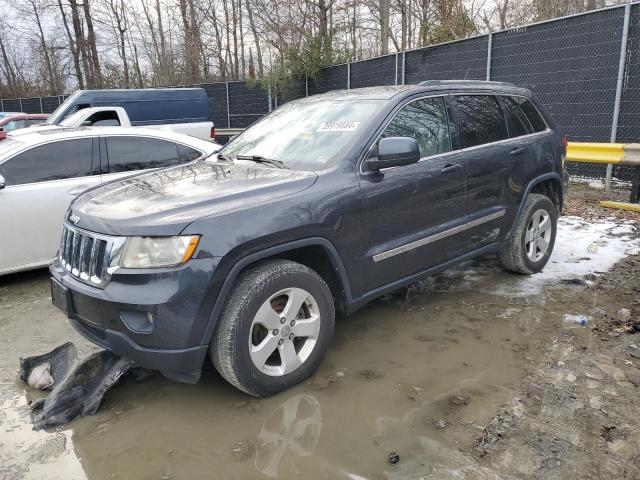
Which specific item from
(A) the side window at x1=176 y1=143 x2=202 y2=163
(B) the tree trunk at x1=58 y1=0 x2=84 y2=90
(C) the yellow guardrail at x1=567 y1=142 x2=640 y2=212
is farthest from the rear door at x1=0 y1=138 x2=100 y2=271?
(B) the tree trunk at x1=58 y1=0 x2=84 y2=90

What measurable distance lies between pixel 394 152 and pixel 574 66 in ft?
23.6

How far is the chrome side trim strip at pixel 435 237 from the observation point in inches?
139

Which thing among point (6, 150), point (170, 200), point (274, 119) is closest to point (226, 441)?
point (170, 200)

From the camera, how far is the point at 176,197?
299 centimetres

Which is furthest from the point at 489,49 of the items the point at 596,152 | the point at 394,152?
the point at 394,152

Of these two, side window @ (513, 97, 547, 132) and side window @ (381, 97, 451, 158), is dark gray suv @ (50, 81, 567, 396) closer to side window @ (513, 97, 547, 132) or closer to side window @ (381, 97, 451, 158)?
side window @ (381, 97, 451, 158)

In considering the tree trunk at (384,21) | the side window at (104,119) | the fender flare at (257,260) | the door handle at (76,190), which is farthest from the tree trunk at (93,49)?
the fender flare at (257,260)

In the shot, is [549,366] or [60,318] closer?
[549,366]

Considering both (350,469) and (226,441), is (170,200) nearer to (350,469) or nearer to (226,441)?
(226,441)

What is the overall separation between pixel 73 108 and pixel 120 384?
11.0 m

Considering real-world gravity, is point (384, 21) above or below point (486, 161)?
above

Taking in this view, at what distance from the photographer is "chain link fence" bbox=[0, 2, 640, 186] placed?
322 inches

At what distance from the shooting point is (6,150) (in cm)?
502

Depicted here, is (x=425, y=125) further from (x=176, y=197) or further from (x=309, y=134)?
(x=176, y=197)
